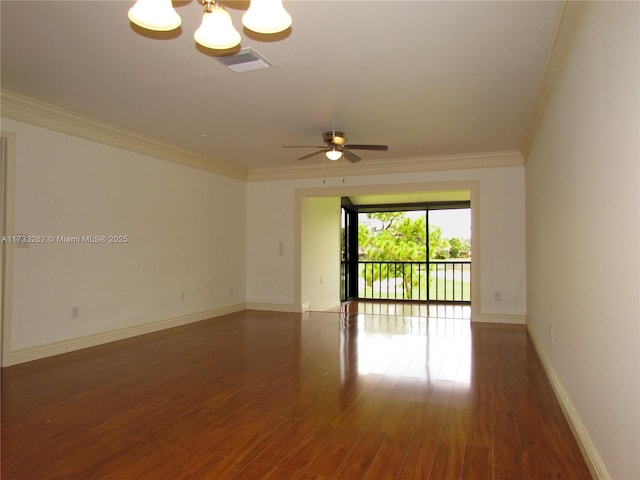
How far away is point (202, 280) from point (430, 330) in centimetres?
341

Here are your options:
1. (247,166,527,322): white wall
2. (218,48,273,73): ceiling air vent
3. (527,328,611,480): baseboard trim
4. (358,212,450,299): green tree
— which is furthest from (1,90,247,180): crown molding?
(527,328,611,480): baseboard trim

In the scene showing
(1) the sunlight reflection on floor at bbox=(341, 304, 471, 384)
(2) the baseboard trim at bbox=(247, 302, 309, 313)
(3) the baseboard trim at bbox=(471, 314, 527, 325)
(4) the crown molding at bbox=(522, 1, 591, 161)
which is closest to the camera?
(4) the crown molding at bbox=(522, 1, 591, 161)

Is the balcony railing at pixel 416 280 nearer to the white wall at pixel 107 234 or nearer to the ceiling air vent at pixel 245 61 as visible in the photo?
the white wall at pixel 107 234

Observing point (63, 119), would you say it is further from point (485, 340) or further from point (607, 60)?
point (485, 340)

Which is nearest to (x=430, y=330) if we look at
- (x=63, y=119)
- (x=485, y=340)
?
(x=485, y=340)

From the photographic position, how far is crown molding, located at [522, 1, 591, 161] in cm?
242

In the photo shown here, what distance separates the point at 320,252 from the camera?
8.34 metres

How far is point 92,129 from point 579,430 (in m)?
5.17

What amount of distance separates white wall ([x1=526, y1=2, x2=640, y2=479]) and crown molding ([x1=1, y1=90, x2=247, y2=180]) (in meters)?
4.54

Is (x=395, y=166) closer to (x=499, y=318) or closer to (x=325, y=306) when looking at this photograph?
(x=499, y=318)

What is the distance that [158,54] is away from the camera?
10.6 ft

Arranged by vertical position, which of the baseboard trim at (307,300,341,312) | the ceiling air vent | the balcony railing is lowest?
the baseboard trim at (307,300,341,312)

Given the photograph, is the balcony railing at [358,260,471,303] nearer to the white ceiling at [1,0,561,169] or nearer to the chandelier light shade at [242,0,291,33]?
the white ceiling at [1,0,561,169]

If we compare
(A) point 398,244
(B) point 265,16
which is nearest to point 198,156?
(B) point 265,16
